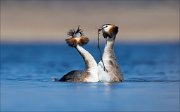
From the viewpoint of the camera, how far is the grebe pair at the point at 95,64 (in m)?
24.4

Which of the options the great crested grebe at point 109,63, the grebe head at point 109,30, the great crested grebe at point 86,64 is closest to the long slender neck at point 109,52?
the great crested grebe at point 109,63

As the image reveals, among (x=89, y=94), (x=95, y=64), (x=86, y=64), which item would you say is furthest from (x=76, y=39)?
(x=89, y=94)

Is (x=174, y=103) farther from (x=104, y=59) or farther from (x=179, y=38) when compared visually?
(x=179, y=38)

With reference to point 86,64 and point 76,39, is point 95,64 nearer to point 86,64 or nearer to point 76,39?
point 86,64

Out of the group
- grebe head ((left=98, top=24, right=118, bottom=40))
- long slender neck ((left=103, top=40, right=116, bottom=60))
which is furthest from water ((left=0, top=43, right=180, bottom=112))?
grebe head ((left=98, top=24, right=118, bottom=40))

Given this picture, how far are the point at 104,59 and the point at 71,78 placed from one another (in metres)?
0.89

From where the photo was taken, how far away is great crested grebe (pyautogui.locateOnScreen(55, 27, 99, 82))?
79.8 feet

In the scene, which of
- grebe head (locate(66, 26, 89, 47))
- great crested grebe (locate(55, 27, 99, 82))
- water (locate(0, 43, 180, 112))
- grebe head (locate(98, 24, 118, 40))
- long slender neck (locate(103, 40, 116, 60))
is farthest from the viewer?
grebe head (locate(98, 24, 118, 40))

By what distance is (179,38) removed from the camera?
7644cm

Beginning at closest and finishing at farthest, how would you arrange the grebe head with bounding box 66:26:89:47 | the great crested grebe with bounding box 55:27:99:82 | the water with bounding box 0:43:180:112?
the water with bounding box 0:43:180:112, the great crested grebe with bounding box 55:27:99:82, the grebe head with bounding box 66:26:89:47

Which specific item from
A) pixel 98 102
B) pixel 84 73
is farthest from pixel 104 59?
pixel 98 102

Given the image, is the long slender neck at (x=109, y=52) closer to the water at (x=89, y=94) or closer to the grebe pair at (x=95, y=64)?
the grebe pair at (x=95, y=64)

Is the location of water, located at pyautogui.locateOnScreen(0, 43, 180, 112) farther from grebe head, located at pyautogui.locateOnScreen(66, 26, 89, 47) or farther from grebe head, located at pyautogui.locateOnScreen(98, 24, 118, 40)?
grebe head, located at pyautogui.locateOnScreen(98, 24, 118, 40)

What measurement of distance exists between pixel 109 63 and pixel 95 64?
0.37 metres
